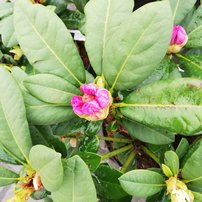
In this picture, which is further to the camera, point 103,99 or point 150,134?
point 150,134

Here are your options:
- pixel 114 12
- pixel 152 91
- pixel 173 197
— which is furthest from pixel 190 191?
pixel 114 12

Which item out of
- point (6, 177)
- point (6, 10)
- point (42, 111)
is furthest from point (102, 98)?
point (6, 10)

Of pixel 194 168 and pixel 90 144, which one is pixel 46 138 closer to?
pixel 90 144

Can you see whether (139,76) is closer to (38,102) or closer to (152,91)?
(152,91)

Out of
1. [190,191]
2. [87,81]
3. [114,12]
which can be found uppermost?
[114,12]

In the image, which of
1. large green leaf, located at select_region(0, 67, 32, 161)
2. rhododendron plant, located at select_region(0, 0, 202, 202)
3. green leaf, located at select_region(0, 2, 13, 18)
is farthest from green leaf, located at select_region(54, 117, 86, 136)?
green leaf, located at select_region(0, 2, 13, 18)

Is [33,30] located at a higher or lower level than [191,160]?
higher
